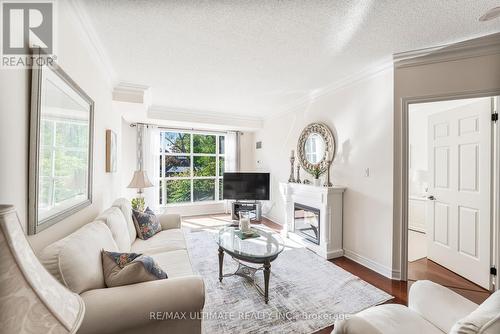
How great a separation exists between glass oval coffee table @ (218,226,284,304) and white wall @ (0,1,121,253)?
1416 mm

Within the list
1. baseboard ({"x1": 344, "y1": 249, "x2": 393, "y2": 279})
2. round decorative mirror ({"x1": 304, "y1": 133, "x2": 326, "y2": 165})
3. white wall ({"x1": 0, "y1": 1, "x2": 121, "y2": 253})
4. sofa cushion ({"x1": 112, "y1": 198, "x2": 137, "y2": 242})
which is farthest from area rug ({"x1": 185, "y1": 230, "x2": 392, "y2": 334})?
round decorative mirror ({"x1": 304, "y1": 133, "x2": 326, "y2": 165})

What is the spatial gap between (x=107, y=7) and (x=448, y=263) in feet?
14.7

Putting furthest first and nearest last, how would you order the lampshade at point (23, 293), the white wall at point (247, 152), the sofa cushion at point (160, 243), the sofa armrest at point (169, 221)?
the white wall at point (247, 152)
the sofa armrest at point (169, 221)
the sofa cushion at point (160, 243)
the lampshade at point (23, 293)

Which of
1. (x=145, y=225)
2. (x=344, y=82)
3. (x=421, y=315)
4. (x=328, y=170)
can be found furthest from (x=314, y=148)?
(x=145, y=225)

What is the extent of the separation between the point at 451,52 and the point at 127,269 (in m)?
3.46

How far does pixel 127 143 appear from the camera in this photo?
4.78 m

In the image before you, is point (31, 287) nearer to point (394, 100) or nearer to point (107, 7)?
point (107, 7)

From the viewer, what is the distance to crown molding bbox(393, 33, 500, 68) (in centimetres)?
201

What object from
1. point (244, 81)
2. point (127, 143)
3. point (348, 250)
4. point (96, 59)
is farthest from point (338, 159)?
point (127, 143)

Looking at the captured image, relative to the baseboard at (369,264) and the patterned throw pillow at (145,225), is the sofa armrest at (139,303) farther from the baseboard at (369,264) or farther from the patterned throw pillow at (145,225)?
the baseboard at (369,264)

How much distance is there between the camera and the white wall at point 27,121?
3.29 ft

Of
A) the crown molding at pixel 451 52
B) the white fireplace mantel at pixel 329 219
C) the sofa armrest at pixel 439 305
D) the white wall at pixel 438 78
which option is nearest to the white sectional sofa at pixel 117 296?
the sofa armrest at pixel 439 305

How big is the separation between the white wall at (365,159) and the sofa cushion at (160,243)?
232 centimetres

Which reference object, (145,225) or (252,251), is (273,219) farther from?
(145,225)
